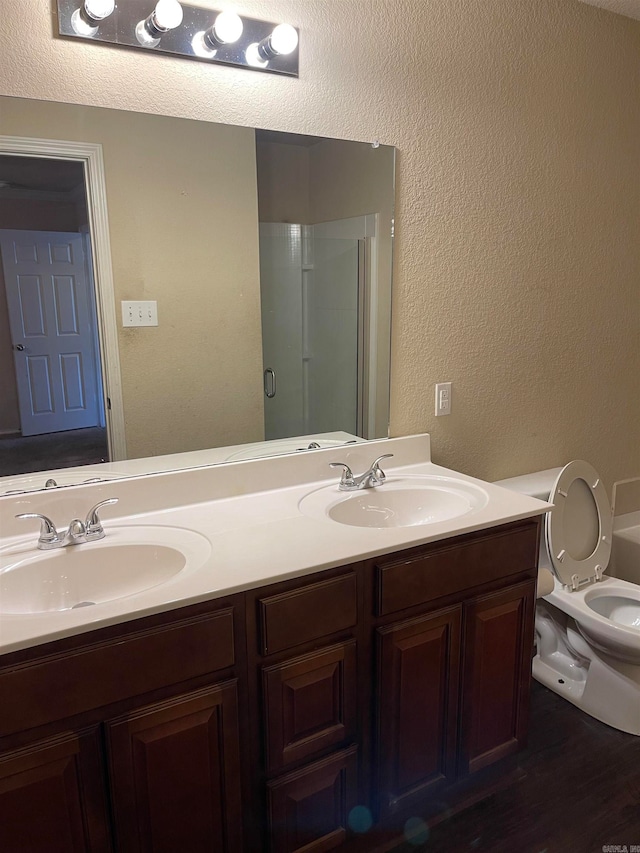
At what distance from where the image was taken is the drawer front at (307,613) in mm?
1310

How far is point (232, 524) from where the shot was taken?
5.17 ft

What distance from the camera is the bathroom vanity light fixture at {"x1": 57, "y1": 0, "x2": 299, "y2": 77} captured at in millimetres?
1470

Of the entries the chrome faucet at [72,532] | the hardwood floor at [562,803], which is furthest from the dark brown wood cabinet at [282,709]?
the chrome faucet at [72,532]

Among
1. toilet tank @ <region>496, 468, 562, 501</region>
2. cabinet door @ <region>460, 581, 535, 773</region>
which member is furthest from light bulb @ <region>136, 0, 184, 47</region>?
toilet tank @ <region>496, 468, 562, 501</region>

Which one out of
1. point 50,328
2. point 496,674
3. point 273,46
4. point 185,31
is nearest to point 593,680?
point 496,674

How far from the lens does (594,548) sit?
90.7 inches

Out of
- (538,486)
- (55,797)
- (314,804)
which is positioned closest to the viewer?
(55,797)

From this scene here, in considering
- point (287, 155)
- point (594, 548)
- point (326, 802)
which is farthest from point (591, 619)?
point (287, 155)

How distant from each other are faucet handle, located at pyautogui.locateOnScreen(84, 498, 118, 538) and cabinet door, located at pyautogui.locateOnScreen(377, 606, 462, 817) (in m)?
0.73

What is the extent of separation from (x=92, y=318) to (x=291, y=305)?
0.59 metres

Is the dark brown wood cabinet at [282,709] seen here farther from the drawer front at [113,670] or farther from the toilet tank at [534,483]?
the toilet tank at [534,483]

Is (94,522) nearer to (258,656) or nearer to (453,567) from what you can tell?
(258,656)

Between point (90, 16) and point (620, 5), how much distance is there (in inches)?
76.4

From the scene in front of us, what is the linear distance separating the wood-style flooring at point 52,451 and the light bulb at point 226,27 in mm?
1078
